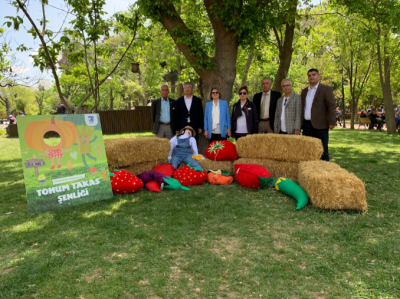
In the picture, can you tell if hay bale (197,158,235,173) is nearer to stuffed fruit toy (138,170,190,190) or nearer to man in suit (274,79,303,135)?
stuffed fruit toy (138,170,190,190)

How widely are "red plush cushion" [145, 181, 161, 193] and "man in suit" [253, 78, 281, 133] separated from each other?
284 cm

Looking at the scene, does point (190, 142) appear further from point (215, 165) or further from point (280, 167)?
point (280, 167)

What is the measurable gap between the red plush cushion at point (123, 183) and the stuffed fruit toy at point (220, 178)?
1.44m

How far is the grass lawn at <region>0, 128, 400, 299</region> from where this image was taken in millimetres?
2271

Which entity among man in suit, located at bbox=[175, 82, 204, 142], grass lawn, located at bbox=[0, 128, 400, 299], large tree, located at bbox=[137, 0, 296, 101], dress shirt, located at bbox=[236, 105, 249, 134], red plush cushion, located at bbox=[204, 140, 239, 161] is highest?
large tree, located at bbox=[137, 0, 296, 101]

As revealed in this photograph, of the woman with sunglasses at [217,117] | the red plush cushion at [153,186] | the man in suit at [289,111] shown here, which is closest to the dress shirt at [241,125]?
the woman with sunglasses at [217,117]

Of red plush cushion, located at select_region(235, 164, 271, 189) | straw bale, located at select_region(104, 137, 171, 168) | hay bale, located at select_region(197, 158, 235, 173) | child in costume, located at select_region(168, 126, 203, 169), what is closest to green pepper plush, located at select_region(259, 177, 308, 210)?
red plush cushion, located at select_region(235, 164, 271, 189)

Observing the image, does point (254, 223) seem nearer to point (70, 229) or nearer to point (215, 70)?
point (70, 229)

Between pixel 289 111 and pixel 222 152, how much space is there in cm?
166

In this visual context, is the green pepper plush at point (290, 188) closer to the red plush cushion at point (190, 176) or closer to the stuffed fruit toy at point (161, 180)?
the red plush cushion at point (190, 176)

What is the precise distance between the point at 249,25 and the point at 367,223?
4.97 metres

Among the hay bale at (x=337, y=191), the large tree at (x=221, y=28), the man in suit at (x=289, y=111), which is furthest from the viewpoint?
the large tree at (x=221, y=28)

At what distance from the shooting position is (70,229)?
3.42 meters

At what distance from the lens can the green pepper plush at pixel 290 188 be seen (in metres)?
4.00
